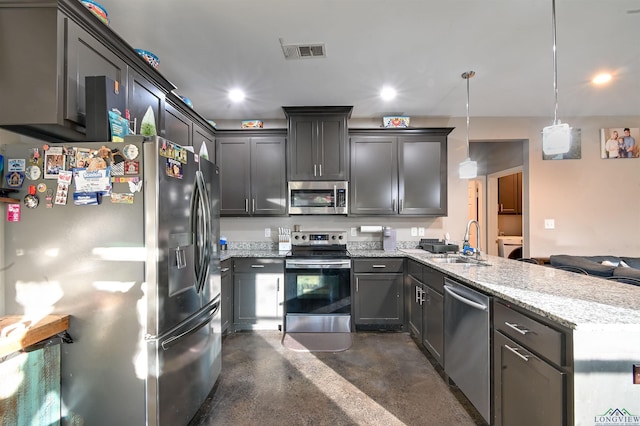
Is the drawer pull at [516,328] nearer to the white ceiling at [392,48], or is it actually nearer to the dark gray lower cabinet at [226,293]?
the white ceiling at [392,48]

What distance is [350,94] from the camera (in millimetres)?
3055

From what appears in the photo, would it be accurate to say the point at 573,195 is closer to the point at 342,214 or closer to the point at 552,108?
the point at 552,108

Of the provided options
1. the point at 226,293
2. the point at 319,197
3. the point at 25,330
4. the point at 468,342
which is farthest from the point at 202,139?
the point at 468,342

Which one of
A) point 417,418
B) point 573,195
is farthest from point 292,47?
point 573,195

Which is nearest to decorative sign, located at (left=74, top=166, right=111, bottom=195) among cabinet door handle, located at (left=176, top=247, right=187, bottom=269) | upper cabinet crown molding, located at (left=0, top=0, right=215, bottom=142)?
upper cabinet crown molding, located at (left=0, top=0, right=215, bottom=142)

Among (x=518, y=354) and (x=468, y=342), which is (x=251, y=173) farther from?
(x=518, y=354)

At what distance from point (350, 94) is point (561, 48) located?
1.88 metres

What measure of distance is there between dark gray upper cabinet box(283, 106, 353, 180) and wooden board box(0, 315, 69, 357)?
8.21 ft

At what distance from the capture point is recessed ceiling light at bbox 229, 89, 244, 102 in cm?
296

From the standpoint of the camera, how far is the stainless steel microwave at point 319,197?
3389 millimetres

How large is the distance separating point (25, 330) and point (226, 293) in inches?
74.5

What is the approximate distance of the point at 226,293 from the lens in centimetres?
299

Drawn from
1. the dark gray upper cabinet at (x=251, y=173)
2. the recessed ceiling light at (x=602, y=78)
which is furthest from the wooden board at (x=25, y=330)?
the recessed ceiling light at (x=602, y=78)

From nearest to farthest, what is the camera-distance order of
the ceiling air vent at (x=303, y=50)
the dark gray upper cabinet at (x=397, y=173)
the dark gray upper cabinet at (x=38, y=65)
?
the dark gray upper cabinet at (x=38, y=65) < the ceiling air vent at (x=303, y=50) < the dark gray upper cabinet at (x=397, y=173)
